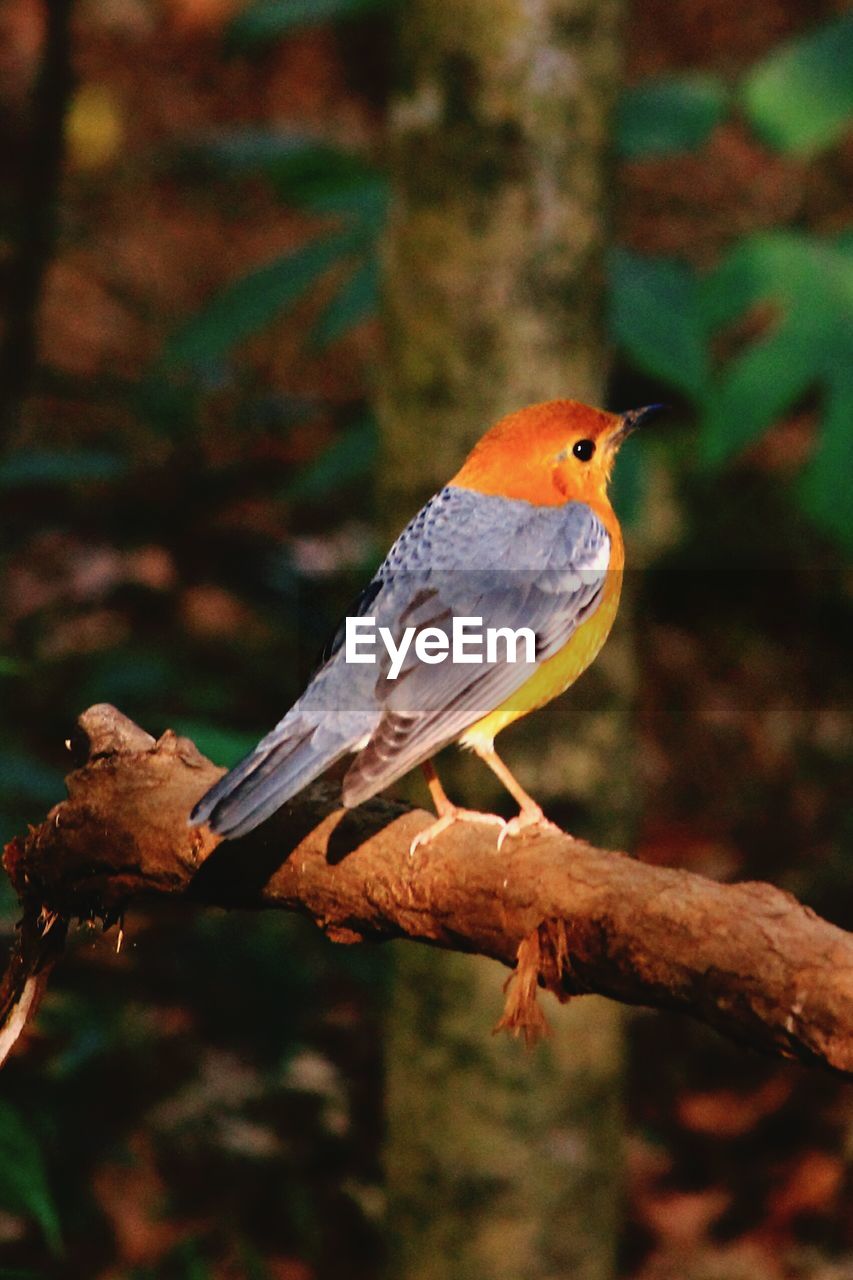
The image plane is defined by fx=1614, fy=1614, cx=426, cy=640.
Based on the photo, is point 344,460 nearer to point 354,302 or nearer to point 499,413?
point 354,302

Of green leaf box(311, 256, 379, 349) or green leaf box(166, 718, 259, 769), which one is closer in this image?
green leaf box(166, 718, 259, 769)

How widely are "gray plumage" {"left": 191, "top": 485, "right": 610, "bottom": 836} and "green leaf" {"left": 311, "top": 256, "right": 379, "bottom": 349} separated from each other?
73.8 inches

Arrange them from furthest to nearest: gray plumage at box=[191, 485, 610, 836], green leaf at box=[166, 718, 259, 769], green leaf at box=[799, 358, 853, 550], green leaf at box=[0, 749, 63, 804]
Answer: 1. green leaf at box=[799, 358, 853, 550]
2. green leaf at box=[0, 749, 63, 804]
3. green leaf at box=[166, 718, 259, 769]
4. gray plumage at box=[191, 485, 610, 836]

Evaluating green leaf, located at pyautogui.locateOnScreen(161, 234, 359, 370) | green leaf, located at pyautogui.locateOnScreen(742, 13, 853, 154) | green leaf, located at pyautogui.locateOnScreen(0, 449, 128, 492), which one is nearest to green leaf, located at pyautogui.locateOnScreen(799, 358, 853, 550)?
green leaf, located at pyautogui.locateOnScreen(742, 13, 853, 154)

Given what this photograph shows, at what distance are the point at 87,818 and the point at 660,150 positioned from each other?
9.96ft

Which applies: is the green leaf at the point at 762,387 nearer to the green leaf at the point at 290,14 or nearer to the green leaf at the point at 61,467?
the green leaf at the point at 61,467

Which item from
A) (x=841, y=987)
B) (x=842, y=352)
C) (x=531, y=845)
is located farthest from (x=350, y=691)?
(x=842, y=352)

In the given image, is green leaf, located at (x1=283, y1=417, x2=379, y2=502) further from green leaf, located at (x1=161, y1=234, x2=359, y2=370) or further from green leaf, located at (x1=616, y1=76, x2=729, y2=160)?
green leaf, located at (x1=616, y1=76, x2=729, y2=160)

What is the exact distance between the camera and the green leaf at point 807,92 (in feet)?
15.4

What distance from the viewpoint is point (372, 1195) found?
18.1ft

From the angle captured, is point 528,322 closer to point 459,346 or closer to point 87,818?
point 459,346

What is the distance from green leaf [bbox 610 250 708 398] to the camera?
13.8ft

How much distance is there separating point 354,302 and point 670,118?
1142 millimetres

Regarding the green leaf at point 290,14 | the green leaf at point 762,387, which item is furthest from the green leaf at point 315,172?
the green leaf at point 762,387
